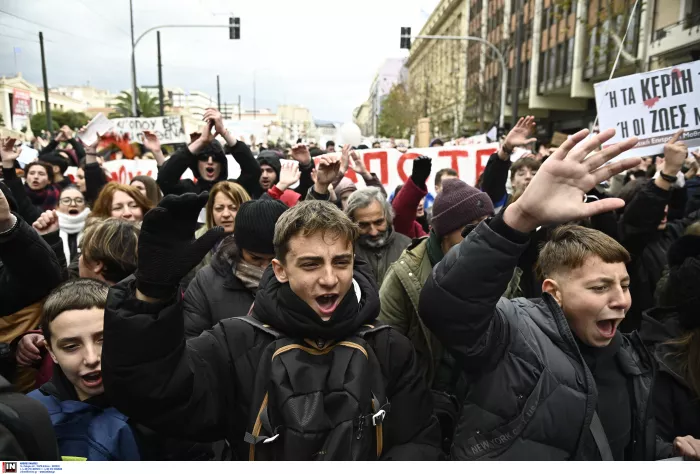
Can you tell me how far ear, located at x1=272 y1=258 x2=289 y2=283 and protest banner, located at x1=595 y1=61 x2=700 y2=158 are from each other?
9.14 feet

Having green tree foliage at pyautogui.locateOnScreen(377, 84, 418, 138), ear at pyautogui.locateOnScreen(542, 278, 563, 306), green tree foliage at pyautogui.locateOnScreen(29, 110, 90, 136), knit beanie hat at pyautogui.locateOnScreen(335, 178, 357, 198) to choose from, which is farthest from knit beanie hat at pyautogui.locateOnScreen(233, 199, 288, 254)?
green tree foliage at pyautogui.locateOnScreen(29, 110, 90, 136)

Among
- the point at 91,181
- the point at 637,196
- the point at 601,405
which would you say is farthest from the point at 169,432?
the point at 91,181

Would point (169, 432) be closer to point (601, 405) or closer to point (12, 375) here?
point (12, 375)

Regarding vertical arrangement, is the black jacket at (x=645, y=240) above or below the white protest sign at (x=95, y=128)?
below

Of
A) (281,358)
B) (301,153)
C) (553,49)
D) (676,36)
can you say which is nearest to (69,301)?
(281,358)

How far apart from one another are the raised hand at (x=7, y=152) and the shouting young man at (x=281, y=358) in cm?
324

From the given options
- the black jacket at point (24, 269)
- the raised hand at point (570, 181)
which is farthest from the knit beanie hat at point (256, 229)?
the raised hand at point (570, 181)

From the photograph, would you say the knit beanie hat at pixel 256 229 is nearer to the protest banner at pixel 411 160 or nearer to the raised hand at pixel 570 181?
the raised hand at pixel 570 181

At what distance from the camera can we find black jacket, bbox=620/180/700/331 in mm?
3332

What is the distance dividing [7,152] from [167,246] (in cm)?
351

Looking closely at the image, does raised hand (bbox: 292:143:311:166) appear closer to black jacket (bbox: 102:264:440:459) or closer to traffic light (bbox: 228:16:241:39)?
traffic light (bbox: 228:16:241:39)

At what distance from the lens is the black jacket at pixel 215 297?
8.54 feet

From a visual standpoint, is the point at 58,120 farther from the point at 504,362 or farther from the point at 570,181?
the point at 570,181

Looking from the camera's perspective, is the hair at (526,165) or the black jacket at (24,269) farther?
the hair at (526,165)
